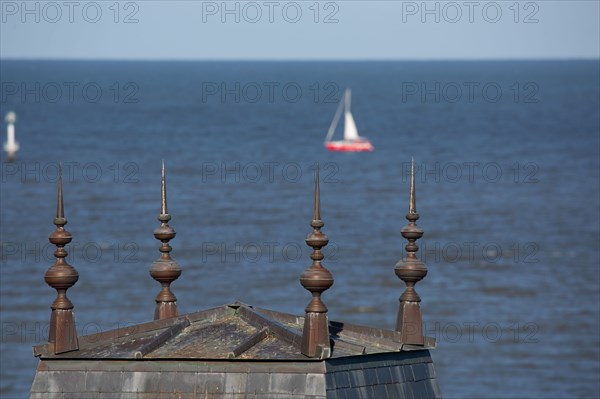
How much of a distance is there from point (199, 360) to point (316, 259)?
1.67m

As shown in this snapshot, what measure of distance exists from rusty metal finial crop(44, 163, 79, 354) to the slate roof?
0.13 metres

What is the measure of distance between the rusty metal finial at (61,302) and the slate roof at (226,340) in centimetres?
13

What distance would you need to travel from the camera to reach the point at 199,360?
17.1m

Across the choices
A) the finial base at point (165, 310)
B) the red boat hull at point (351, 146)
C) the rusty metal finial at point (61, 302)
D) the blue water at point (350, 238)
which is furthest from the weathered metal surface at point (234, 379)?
the red boat hull at point (351, 146)

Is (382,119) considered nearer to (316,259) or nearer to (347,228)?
(347,228)

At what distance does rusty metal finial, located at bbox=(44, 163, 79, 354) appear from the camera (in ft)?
58.1

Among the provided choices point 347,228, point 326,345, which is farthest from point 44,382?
point 347,228

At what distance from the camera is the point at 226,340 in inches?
699

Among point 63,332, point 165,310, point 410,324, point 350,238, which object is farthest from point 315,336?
point 350,238

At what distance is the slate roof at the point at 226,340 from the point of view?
1728cm

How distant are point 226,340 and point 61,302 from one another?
193cm

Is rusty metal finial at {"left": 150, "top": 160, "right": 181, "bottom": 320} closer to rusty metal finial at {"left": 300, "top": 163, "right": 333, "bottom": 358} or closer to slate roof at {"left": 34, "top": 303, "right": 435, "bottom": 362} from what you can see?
slate roof at {"left": 34, "top": 303, "right": 435, "bottom": 362}

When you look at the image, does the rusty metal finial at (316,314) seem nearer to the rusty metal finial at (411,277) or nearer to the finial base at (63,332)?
the rusty metal finial at (411,277)

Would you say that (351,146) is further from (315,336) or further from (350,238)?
(315,336)
